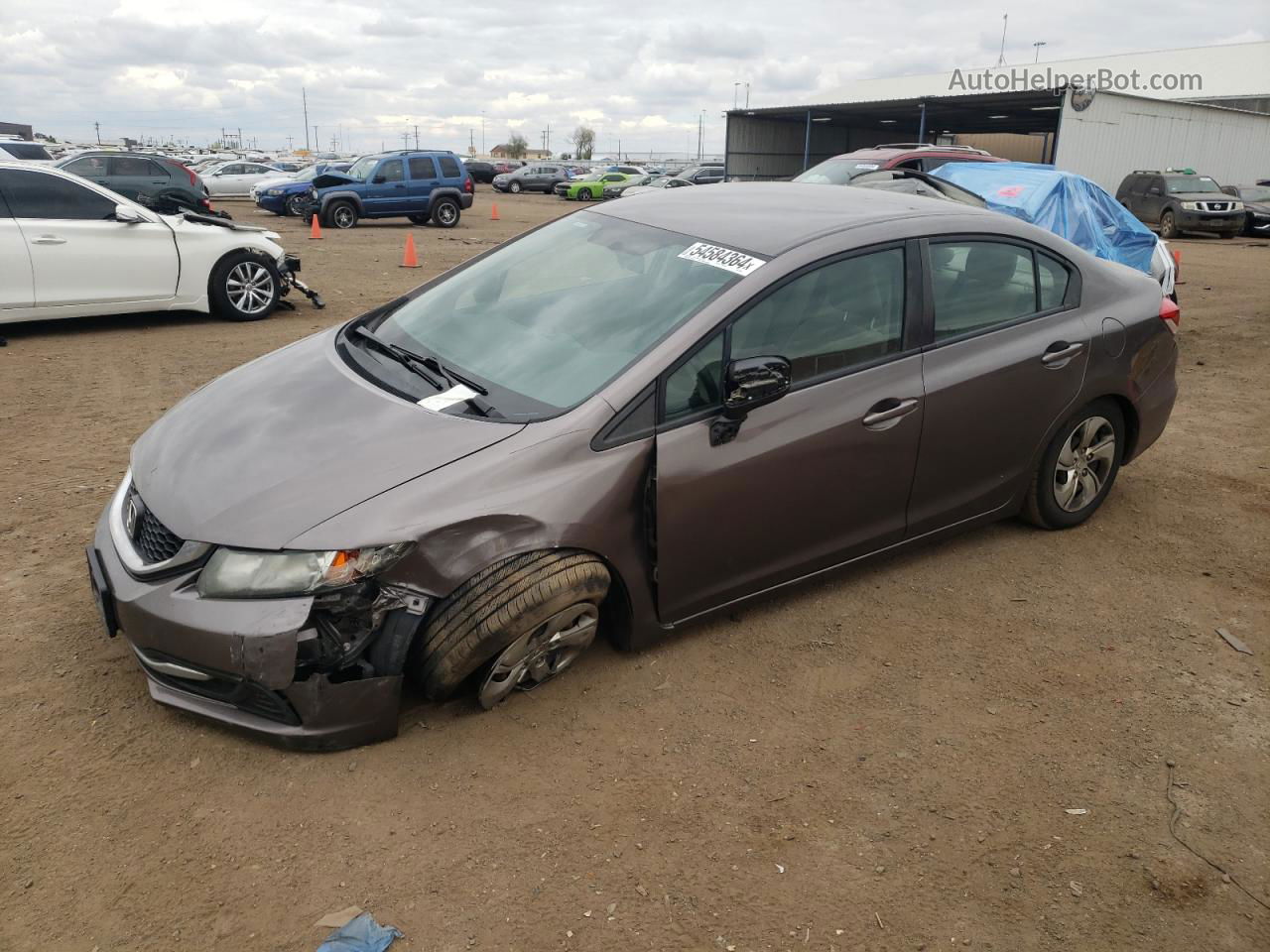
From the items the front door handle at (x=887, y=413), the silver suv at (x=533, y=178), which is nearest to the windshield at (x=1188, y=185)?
the front door handle at (x=887, y=413)

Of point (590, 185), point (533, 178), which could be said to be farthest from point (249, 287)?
point (533, 178)

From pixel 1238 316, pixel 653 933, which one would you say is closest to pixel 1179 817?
pixel 653 933

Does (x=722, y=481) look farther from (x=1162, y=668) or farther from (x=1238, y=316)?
(x=1238, y=316)

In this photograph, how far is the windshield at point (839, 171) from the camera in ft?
42.5

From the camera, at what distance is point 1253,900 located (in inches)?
103

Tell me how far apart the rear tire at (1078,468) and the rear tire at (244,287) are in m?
7.63

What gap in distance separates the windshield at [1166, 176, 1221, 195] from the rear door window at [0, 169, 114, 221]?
22910mm

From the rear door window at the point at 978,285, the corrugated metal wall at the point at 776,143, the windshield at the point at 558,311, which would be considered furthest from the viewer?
the corrugated metal wall at the point at 776,143

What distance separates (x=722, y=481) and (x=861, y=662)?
3.03ft

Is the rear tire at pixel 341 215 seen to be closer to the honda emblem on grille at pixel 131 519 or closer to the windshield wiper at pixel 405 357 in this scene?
the windshield wiper at pixel 405 357

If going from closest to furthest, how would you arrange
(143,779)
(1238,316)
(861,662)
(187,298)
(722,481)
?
(143,779)
(722,481)
(861,662)
(187,298)
(1238,316)

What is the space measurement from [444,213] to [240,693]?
2116cm

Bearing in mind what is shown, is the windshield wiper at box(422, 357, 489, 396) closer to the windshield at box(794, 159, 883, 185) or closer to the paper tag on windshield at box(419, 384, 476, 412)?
the paper tag on windshield at box(419, 384, 476, 412)

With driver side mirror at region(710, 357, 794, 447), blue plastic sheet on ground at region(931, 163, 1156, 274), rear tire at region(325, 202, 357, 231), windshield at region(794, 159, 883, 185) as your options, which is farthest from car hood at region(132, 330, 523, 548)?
rear tire at region(325, 202, 357, 231)
